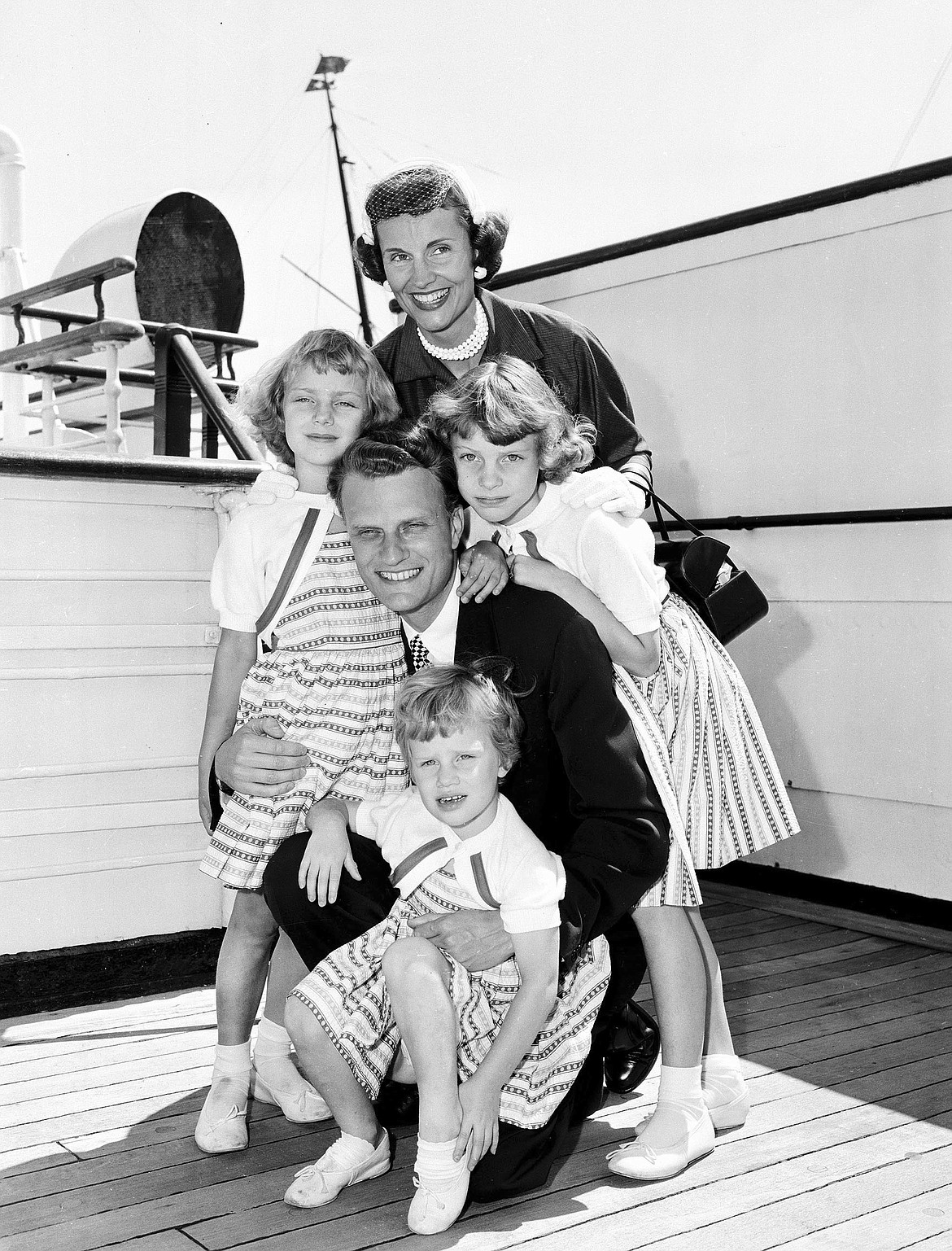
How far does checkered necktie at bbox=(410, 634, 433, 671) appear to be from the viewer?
2.24 meters

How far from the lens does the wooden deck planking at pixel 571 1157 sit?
183 centimetres

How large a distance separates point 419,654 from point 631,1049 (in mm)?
810

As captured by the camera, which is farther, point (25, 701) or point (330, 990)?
point (25, 701)

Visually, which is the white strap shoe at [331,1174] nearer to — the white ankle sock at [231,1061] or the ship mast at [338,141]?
the white ankle sock at [231,1061]

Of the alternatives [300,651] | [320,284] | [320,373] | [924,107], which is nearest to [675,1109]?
Result: [300,651]

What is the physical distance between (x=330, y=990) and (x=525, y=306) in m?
1.33

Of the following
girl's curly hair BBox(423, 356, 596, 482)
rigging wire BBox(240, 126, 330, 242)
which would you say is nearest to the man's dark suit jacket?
girl's curly hair BBox(423, 356, 596, 482)

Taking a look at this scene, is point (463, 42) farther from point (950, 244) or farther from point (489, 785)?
point (489, 785)

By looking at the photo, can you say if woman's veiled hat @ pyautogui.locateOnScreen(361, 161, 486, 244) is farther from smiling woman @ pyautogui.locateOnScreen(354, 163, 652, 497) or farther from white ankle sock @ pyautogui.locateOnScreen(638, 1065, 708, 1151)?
white ankle sock @ pyautogui.locateOnScreen(638, 1065, 708, 1151)

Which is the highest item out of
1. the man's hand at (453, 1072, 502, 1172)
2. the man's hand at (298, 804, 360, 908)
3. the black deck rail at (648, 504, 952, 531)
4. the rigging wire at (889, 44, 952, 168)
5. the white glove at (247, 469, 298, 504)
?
the rigging wire at (889, 44, 952, 168)

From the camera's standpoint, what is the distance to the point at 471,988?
1965mm

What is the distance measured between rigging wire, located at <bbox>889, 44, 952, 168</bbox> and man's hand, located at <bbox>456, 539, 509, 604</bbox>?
3326 millimetres

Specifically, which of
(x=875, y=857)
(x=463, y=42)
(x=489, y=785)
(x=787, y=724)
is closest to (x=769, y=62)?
(x=463, y=42)

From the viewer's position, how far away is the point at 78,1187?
2.01 meters
